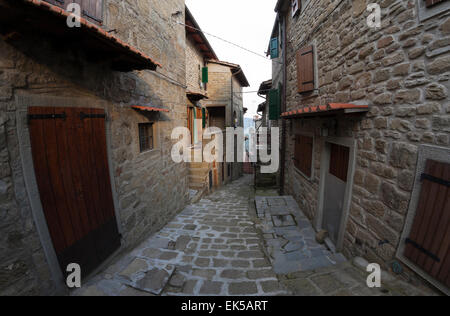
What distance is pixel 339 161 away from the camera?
374 cm

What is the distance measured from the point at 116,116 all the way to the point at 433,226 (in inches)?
174

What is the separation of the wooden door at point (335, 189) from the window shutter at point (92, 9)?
4.63 m

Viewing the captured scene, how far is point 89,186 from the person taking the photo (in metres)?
2.63

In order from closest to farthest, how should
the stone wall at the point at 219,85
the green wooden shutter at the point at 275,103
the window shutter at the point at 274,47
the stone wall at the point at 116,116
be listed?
1. the stone wall at the point at 116,116
2. the green wooden shutter at the point at 275,103
3. the window shutter at the point at 274,47
4. the stone wall at the point at 219,85

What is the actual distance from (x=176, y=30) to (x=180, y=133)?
3.14 metres

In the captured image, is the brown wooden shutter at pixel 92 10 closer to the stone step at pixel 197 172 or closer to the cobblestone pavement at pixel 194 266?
the cobblestone pavement at pixel 194 266

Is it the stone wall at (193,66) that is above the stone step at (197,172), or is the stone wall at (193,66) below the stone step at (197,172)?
above

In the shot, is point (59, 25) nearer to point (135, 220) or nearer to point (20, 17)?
point (20, 17)

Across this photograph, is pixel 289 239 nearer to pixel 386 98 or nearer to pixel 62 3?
pixel 386 98

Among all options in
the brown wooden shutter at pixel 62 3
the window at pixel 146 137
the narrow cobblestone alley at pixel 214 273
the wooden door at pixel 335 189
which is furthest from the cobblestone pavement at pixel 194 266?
the brown wooden shutter at pixel 62 3

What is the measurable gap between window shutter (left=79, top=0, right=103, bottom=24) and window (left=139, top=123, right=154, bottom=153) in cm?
190

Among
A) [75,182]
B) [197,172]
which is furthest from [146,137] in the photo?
[197,172]

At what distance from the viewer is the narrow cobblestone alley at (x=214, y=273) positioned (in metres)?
2.41

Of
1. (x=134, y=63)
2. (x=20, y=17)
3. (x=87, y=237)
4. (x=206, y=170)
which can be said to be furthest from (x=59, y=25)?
(x=206, y=170)
